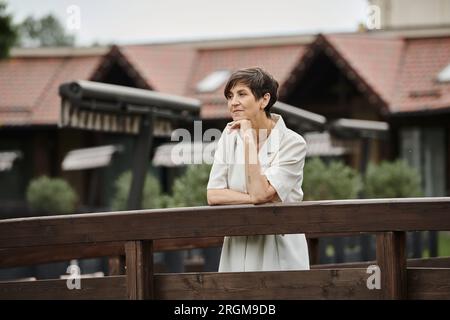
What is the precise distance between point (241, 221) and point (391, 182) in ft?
43.9

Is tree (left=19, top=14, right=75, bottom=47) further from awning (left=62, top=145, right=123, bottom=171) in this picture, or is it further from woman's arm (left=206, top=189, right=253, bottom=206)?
woman's arm (left=206, top=189, right=253, bottom=206)

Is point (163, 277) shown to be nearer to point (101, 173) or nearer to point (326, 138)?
point (326, 138)

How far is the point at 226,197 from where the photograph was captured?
15.3ft

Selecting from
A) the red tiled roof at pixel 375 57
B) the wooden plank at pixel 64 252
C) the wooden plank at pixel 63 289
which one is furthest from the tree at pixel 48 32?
the wooden plank at pixel 63 289

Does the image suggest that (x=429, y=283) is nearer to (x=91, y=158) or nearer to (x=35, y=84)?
(x=91, y=158)

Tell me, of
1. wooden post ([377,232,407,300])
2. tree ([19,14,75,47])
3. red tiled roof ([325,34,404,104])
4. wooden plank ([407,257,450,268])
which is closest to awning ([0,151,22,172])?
red tiled roof ([325,34,404,104])

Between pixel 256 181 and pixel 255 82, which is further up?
pixel 255 82

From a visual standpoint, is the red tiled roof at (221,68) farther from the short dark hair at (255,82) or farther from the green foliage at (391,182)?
the short dark hair at (255,82)

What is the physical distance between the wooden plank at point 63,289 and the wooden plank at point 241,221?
21cm

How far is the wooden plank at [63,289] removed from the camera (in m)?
4.81

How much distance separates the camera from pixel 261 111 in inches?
188

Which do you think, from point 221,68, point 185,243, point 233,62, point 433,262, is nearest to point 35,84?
point 221,68

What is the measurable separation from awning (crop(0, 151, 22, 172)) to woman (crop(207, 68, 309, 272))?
24.2 metres
